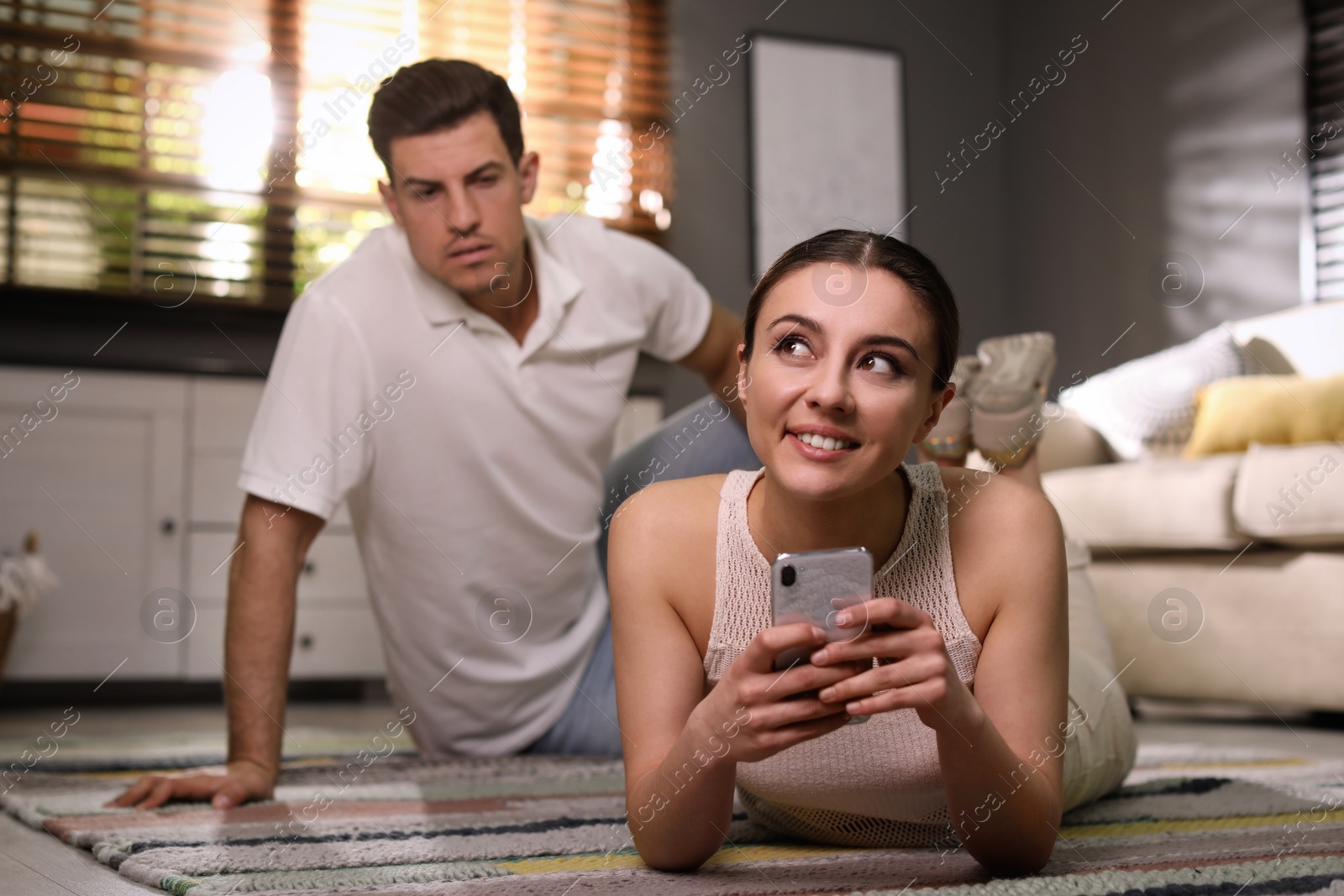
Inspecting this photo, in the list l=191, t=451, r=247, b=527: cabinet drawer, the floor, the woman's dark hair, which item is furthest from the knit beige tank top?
l=191, t=451, r=247, b=527: cabinet drawer

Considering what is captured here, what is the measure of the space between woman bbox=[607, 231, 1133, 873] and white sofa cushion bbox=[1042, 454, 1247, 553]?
1345 mm

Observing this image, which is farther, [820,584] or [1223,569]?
[1223,569]

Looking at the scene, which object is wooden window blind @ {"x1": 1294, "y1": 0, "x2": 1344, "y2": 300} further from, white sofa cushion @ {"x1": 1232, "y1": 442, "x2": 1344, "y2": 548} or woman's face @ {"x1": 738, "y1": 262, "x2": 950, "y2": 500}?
woman's face @ {"x1": 738, "y1": 262, "x2": 950, "y2": 500}

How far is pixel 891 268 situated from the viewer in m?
0.80

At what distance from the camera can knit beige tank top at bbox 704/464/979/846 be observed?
2.78 ft

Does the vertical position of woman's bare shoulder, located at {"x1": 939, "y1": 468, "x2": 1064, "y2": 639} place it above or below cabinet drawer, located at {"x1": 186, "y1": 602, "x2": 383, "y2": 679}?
above

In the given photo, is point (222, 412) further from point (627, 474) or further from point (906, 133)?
point (906, 133)

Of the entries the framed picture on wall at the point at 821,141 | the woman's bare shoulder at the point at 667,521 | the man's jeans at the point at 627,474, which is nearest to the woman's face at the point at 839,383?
the woman's bare shoulder at the point at 667,521

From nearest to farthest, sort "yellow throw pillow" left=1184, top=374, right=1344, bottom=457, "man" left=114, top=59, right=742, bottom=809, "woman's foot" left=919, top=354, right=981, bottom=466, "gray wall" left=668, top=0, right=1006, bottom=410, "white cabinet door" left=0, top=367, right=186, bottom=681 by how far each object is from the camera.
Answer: "man" left=114, top=59, right=742, bottom=809 → "woman's foot" left=919, top=354, right=981, bottom=466 → "yellow throw pillow" left=1184, top=374, right=1344, bottom=457 → "white cabinet door" left=0, top=367, right=186, bottom=681 → "gray wall" left=668, top=0, right=1006, bottom=410

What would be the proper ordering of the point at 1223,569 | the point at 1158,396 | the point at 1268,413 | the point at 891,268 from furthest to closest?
1. the point at 1158,396
2. the point at 1268,413
3. the point at 1223,569
4. the point at 891,268

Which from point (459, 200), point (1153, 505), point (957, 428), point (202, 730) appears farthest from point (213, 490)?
point (1153, 505)

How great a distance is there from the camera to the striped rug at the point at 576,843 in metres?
0.83

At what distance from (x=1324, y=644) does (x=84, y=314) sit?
108 inches

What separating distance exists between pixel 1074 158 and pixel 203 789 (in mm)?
3425
